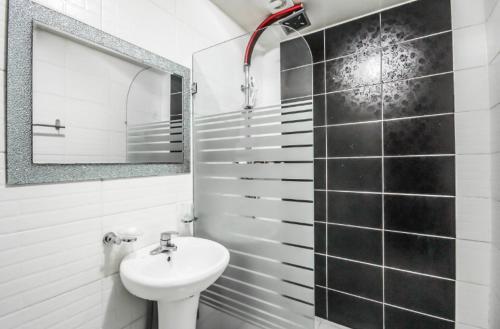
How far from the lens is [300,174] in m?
1.03

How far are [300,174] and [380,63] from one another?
1.09 metres

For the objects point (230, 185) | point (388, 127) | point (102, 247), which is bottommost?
point (102, 247)

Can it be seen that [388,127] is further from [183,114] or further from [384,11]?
[183,114]

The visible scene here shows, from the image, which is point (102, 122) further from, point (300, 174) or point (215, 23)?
point (215, 23)

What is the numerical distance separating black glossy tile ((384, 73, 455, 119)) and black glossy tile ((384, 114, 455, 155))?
0.16 ft

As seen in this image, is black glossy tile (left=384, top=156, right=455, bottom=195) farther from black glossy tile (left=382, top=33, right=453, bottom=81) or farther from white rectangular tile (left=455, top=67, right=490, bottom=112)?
black glossy tile (left=382, top=33, right=453, bottom=81)

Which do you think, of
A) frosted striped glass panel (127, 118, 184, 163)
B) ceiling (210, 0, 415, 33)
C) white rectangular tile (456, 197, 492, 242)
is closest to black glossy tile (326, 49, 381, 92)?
ceiling (210, 0, 415, 33)

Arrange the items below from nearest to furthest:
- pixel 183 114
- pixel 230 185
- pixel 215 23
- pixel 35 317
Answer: pixel 35 317, pixel 230 185, pixel 183 114, pixel 215 23

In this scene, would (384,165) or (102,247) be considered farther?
(384,165)

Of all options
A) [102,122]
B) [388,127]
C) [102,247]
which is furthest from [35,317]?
[388,127]

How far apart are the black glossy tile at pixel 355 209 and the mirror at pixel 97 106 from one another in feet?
3.79

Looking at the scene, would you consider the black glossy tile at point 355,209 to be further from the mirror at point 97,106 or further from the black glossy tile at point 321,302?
the mirror at point 97,106

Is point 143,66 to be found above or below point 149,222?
above

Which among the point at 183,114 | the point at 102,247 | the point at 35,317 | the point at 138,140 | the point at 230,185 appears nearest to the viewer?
the point at 35,317
